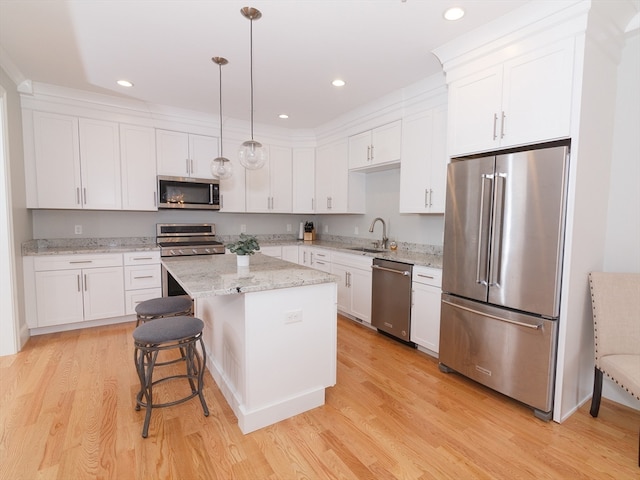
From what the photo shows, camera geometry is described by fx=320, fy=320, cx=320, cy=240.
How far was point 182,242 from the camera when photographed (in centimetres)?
439

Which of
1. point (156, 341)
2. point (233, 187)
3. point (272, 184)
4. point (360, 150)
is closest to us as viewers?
point (156, 341)

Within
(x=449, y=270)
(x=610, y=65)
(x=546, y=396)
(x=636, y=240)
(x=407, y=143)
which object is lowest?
(x=546, y=396)

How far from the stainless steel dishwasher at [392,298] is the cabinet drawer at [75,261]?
2.99m

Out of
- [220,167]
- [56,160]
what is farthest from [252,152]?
[56,160]

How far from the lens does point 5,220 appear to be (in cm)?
290

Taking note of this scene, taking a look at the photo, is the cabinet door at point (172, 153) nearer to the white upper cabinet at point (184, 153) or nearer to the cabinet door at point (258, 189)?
the white upper cabinet at point (184, 153)

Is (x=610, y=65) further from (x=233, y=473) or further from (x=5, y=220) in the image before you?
(x=5, y=220)

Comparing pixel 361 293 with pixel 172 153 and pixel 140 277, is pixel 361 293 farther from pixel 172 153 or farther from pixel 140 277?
pixel 172 153

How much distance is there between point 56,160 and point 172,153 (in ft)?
3.97

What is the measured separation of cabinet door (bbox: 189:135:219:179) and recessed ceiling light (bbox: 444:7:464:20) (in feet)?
10.8

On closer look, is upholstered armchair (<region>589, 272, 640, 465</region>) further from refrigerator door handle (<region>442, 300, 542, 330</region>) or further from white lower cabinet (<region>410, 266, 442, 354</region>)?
white lower cabinet (<region>410, 266, 442, 354</region>)

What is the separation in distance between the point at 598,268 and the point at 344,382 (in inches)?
80.3

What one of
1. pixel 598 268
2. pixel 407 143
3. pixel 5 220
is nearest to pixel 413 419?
pixel 598 268

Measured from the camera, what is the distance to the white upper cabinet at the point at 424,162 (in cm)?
309
